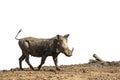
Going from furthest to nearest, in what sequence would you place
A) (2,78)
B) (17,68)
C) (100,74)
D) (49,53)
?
(17,68) < (49,53) < (100,74) < (2,78)

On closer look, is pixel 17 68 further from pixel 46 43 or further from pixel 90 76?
pixel 90 76

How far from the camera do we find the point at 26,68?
62.7 feet

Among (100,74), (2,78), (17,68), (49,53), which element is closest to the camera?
(2,78)

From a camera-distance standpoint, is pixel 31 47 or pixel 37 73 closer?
pixel 37 73

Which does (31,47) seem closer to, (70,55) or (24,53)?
(24,53)

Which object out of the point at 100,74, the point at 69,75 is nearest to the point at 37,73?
the point at 69,75

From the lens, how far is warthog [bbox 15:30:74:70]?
55.8 feet

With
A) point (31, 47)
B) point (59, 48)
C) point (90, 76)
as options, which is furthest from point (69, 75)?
point (31, 47)

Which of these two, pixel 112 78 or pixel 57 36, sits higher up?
Result: pixel 57 36

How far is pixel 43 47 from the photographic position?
57.5ft

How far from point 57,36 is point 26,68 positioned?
3.00 m

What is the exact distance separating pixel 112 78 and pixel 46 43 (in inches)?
146

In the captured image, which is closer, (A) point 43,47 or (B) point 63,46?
(B) point 63,46

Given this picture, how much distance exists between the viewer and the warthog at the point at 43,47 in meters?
17.0
